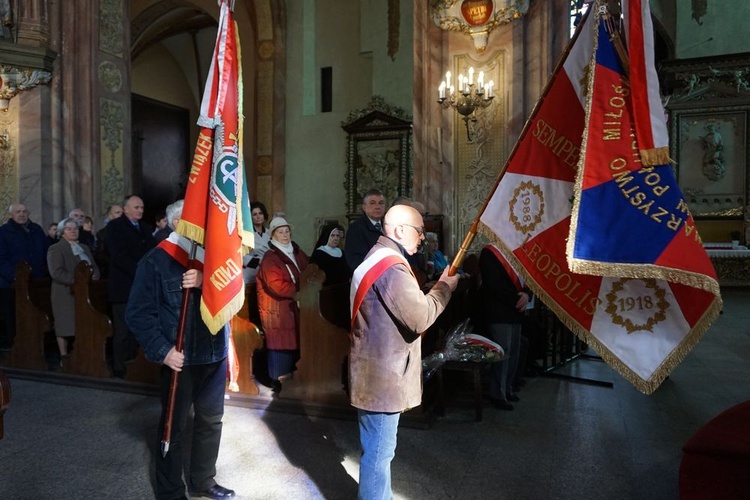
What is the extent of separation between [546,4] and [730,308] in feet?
19.9

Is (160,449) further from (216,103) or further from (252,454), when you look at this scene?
(216,103)

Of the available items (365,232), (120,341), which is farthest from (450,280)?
(120,341)

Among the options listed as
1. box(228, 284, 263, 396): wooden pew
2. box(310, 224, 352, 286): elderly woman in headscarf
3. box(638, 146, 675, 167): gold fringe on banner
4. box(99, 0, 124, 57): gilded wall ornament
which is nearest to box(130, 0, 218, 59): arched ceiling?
box(99, 0, 124, 57): gilded wall ornament

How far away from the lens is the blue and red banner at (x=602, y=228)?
211cm

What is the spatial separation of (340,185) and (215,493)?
9496 mm

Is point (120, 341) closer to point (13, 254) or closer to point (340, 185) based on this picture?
point (13, 254)

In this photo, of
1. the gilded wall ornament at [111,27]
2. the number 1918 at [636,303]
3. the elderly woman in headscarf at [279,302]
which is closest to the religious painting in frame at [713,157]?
the elderly woman in headscarf at [279,302]

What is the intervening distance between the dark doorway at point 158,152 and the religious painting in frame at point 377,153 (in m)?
8.28

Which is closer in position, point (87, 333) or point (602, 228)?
point (602, 228)

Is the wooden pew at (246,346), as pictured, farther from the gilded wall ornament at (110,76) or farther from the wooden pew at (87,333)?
the gilded wall ornament at (110,76)

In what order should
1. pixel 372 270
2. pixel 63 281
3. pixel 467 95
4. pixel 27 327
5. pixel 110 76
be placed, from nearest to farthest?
1. pixel 372 270
2. pixel 63 281
3. pixel 27 327
4. pixel 467 95
5. pixel 110 76

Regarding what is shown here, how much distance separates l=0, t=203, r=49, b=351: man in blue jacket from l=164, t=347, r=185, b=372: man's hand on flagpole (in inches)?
187

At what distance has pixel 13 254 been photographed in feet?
20.7

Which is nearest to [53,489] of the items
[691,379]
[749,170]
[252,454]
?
[252,454]
